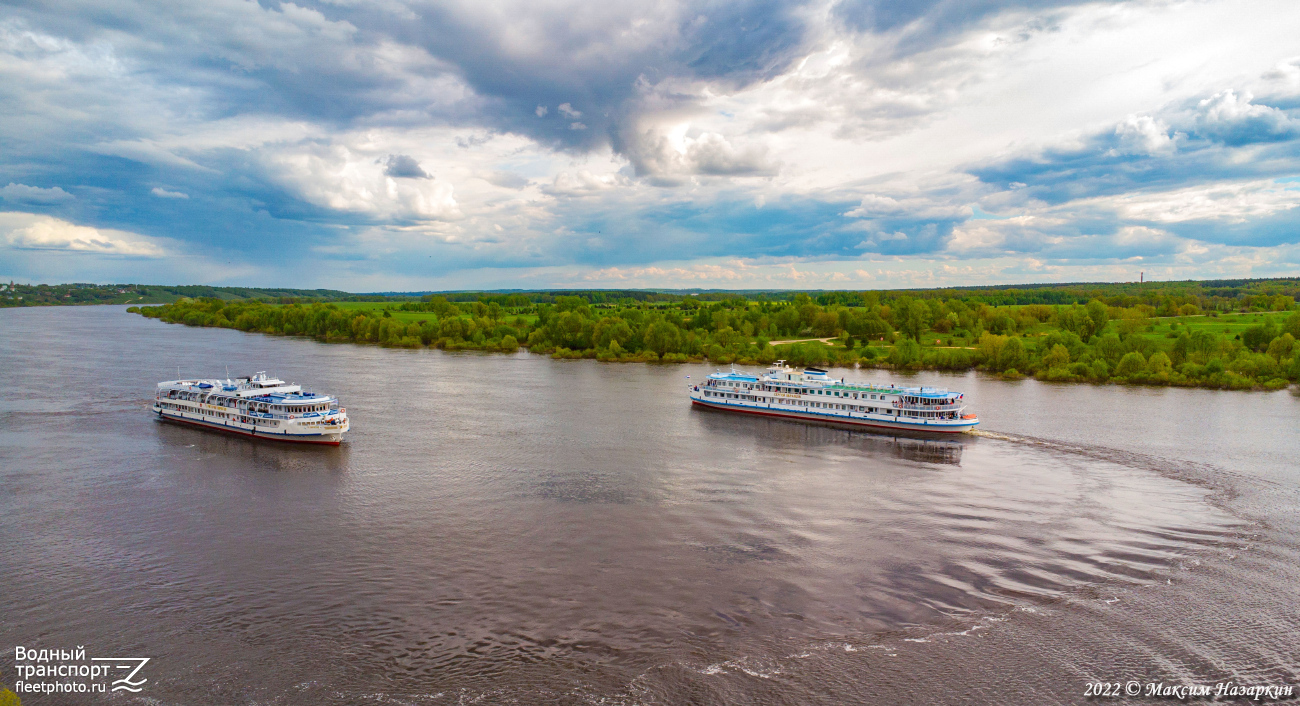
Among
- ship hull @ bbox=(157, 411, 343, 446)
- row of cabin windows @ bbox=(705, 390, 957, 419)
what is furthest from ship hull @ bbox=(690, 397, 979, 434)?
ship hull @ bbox=(157, 411, 343, 446)

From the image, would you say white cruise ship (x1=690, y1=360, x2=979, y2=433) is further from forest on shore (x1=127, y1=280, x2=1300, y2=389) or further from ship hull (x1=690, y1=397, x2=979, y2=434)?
forest on shore (x1=127, y1=280, x2=1300, y2=389)

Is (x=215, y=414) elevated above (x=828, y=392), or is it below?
below

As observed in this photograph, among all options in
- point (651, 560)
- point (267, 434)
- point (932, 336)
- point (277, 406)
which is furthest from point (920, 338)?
point (267, 434)

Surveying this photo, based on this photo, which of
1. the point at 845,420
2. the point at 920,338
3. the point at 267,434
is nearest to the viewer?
the point at 267,434

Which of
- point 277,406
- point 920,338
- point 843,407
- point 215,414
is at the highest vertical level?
point 920,338

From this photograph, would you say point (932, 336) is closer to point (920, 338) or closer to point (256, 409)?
point (920, 338)
